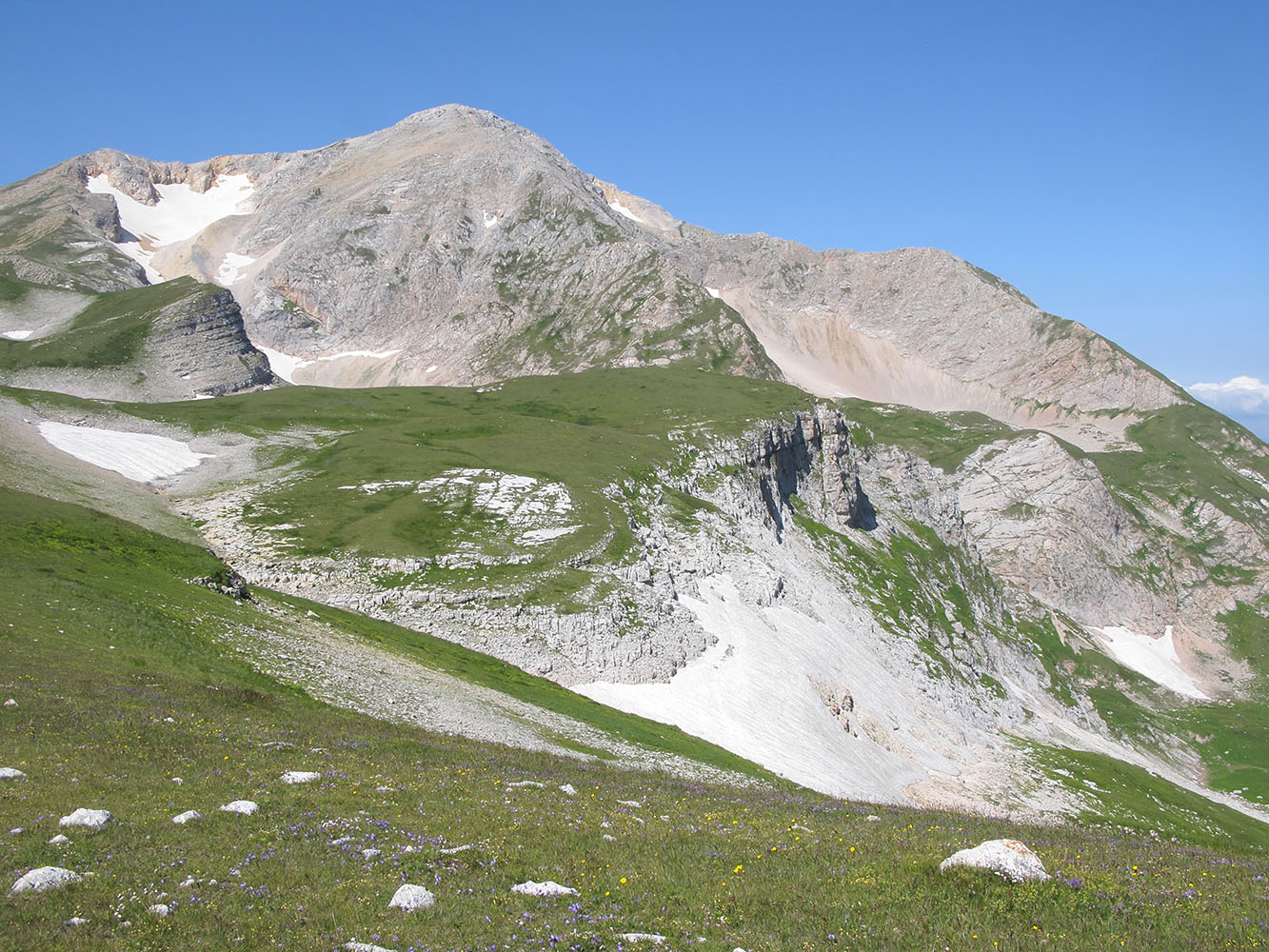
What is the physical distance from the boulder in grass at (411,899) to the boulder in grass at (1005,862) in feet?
31.7

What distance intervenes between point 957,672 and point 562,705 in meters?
69.5

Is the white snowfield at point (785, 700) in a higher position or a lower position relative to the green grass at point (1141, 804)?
higher

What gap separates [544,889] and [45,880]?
821 cm

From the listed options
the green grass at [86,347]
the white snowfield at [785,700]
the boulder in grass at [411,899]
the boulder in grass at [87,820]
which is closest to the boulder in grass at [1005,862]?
the boulder in grass at [411,899]

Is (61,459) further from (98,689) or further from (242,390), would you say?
(242,390)

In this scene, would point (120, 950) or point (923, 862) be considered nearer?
point (120, 950)

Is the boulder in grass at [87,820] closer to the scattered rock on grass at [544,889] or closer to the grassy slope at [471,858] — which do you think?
the grassy slope at [471,858]

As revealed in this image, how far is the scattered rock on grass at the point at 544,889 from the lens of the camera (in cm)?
1516

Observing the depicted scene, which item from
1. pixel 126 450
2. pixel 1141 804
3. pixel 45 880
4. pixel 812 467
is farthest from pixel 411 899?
pixel 812 467

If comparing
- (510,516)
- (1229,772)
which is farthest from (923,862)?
(1229,772)

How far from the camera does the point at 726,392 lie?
153375 mm

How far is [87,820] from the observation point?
1667 cm

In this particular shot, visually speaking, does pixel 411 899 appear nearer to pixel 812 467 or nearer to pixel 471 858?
pixel 471 858

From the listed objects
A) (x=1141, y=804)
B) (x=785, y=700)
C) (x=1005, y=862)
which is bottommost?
(x=1141, y=804)
